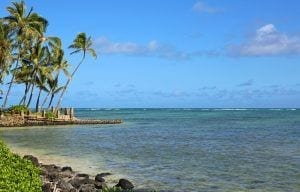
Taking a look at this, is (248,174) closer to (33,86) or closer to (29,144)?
(29,144)

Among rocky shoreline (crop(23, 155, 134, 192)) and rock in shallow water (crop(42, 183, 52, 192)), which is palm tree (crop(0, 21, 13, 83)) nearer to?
rocky shoreline (crop(23, 155, 134, 192))

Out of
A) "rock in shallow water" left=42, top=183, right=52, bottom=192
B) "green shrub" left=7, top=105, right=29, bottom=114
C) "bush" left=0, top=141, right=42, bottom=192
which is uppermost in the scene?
"green shrub" left=7, top=105, right=29, bottom=114

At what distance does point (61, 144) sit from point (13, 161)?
19.3 meters

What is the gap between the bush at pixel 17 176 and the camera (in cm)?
1435

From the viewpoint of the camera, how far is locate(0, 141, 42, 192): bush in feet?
47.1

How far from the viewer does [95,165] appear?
1019 inches

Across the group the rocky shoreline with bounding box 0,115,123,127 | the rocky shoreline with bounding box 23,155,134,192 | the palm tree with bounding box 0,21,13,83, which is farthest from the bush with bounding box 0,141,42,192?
the rocky shoreline with bounding box 0,115,123,127

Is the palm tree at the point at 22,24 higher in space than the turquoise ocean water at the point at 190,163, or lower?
higher

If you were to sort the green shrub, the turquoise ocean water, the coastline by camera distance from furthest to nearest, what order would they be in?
the green shrub → the turquoise ocean water → the coastline

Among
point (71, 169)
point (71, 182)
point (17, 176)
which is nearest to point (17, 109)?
point (71, 169)

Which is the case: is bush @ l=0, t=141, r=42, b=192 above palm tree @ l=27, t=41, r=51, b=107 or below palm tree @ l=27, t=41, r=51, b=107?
below

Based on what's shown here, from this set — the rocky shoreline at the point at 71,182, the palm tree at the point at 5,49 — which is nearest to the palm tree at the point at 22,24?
the palm tree at the point at 5,49

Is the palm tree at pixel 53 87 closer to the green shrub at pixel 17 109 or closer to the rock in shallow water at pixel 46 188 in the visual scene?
the green shrub at pixel 17 109

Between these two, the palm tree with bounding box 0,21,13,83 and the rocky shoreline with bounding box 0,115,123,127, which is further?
the rocky shoreline with bounding box 0,115,123,127
